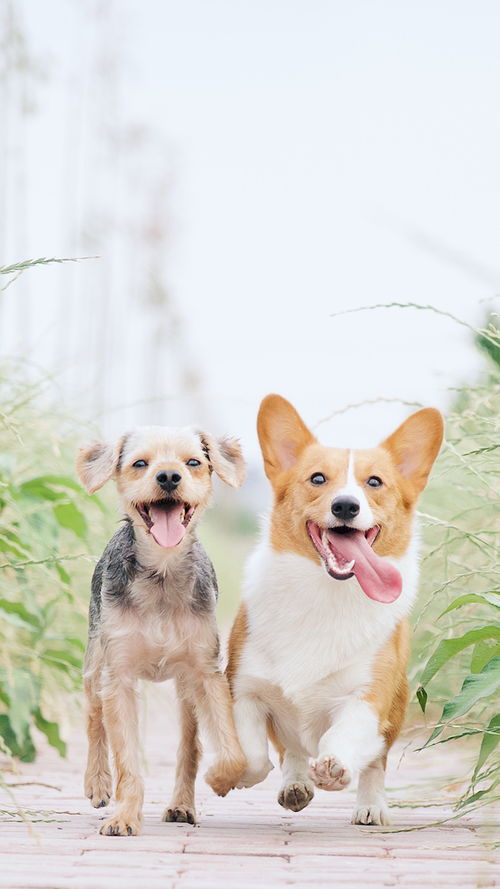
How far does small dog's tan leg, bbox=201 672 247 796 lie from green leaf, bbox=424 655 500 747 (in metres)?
0.62

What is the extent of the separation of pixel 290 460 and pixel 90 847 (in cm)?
130

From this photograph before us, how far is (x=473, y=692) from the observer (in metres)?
2.86

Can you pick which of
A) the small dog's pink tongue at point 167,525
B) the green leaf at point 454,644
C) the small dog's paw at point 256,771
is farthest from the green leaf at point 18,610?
the green leaf at point 454,644

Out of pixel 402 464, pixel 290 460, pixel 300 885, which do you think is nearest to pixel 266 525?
pixel 290 460

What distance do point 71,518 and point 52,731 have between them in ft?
2.58

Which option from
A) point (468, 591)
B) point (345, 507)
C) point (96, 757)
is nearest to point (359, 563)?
point (345, 507)

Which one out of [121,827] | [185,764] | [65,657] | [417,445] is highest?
[417,445]

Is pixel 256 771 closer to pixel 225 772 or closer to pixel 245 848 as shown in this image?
pixel 225 772

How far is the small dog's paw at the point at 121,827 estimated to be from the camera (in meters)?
3.01

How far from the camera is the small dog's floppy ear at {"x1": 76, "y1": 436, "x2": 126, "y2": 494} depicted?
3.44 m

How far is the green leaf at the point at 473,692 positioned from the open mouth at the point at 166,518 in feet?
2.78

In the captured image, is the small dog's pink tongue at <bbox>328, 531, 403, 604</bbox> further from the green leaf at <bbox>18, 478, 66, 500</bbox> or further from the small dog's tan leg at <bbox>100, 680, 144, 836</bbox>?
the green leaf at <bbox>18, 478, 66, 500</bbox>

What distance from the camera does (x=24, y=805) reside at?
3.48 metres

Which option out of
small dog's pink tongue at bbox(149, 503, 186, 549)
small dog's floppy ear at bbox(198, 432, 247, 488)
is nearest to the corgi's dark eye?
small dog's floppy ear at bbox(198, 432, 247, 488)
